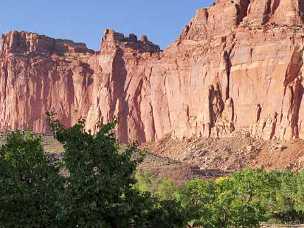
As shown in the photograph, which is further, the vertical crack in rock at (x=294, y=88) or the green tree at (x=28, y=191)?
the vertical crack in rock at (x=294, y=88)

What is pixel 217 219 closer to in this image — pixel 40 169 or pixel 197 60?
pixel 40 169

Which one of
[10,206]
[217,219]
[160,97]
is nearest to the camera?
[10,206]

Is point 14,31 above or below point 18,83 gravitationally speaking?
above

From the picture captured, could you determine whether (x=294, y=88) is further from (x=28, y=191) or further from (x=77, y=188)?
(x=28, y=191)

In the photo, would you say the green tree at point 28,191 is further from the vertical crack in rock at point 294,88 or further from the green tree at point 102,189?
the vertical crack in rock at point 294,88

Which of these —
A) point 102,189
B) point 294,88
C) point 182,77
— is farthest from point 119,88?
point 102,189

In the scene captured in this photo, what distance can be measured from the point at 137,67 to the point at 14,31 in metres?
45.8

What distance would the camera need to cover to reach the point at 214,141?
134375mm

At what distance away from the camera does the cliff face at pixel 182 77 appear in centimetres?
12638

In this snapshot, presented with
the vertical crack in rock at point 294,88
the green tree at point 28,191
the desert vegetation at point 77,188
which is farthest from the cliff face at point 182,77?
the green tree at point 28,191

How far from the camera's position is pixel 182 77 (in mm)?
150875

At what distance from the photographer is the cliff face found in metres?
126

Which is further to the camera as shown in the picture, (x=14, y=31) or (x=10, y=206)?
(x=14, y=31)

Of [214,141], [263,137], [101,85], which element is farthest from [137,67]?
[263,137]
